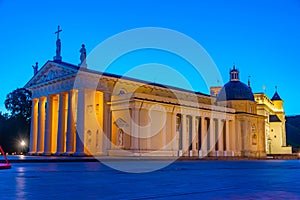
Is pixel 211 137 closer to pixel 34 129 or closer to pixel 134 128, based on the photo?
pixel 134 128

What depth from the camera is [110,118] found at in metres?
48.7

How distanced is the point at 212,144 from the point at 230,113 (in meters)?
8.28

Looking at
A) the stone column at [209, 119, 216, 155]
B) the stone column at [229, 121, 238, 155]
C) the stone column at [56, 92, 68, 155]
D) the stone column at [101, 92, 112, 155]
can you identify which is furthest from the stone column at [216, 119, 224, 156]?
the stone column at [56, 92, 68, 155]

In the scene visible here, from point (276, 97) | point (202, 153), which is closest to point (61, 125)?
point (202, 153)

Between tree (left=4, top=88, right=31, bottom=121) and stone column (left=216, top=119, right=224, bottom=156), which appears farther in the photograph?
tree (left=4, top=88, right=31, bottom=121)

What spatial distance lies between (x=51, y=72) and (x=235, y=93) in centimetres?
3887

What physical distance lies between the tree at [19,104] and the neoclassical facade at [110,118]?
700 inches

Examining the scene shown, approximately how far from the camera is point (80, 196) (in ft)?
21.3

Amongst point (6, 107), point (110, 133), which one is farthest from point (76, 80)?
point (6, 107)

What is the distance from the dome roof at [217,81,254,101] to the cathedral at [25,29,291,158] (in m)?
11.9

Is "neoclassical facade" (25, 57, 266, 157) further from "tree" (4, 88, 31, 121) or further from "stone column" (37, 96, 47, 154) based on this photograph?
"tree" (4, 88, 31, 121)

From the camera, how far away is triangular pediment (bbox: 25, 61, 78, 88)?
47.0 metres

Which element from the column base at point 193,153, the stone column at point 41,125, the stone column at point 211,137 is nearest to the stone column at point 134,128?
the column base at point 193,153

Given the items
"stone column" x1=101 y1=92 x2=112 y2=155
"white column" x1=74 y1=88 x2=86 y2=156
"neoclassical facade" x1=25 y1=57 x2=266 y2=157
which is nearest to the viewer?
"white column" x1=74 y1=88 x2=86 y2=156
